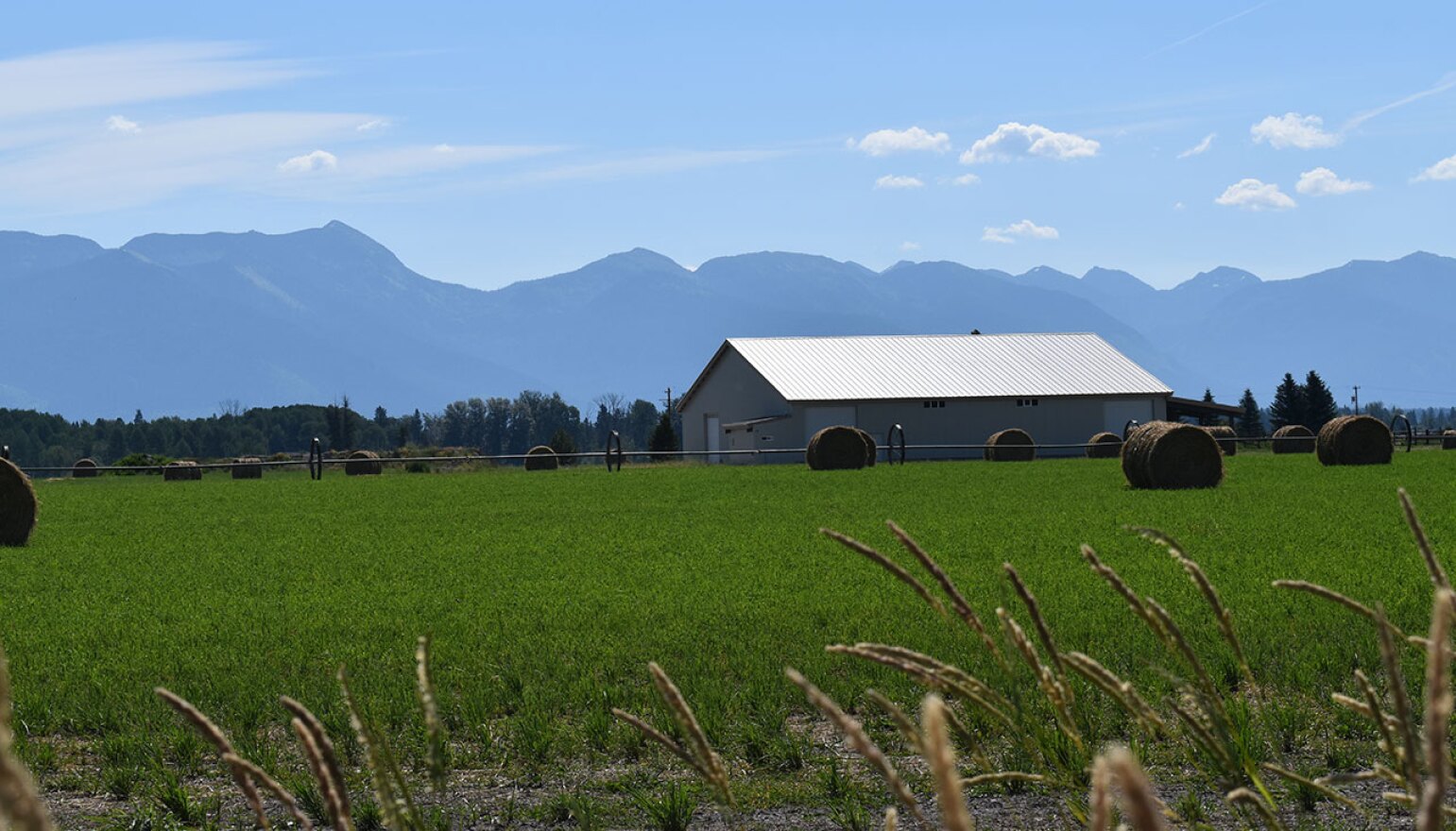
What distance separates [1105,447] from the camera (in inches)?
2037

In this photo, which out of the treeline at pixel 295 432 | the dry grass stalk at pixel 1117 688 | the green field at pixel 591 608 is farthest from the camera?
the treeline at pixel 295 432

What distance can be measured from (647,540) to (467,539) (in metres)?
2.39

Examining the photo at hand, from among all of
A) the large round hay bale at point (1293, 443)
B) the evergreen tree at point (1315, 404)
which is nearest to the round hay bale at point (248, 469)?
the large round hay bale at point (1293, 443)

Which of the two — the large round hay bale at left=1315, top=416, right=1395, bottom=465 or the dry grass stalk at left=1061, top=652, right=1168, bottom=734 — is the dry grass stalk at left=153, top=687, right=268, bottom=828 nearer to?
the dry grass stalk at left=1061, top=652, right=1168, bottom=734

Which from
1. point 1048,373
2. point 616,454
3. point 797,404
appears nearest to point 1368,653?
point 616,454

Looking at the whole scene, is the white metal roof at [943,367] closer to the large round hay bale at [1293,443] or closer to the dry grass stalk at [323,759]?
the large round hay bale at [1293,443]

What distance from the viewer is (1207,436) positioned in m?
27.8

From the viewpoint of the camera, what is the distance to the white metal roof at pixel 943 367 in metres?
59.6

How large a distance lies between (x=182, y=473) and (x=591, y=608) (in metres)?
43.1

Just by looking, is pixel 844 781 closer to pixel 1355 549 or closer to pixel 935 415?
pixel 1355 549

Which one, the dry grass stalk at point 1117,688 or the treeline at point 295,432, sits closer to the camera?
the dry grass stalk at point 1117,688

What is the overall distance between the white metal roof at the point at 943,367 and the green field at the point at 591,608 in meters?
35.3

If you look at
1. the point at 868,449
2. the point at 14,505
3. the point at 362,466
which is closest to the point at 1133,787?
the point at 14,505

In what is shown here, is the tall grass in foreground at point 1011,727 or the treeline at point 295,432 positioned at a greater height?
the treeline at point 295,432
